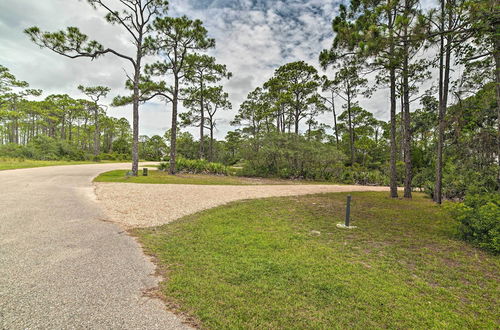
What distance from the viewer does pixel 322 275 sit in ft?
9.66

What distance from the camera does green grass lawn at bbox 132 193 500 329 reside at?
2.14 metres

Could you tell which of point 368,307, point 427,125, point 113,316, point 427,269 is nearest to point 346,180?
point 427,125

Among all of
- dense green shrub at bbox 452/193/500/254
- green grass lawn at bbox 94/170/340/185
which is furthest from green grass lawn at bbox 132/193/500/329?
green grass lawn at bbox 94/170/340/185

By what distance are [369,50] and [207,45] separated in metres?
15.0

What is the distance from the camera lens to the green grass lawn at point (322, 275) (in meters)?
2.14

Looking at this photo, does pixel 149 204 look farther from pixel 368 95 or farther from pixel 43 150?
pixel 43 150

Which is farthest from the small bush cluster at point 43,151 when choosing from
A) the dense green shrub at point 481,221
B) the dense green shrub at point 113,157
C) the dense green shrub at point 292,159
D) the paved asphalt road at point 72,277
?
the dense green shrub at point 481,221

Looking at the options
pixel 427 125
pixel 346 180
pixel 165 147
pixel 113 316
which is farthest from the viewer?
pixel 165 147

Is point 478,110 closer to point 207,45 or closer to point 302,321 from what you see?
point 302,321

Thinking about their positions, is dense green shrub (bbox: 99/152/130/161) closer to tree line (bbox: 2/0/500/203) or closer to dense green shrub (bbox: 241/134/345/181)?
tree line (bbox: 2/0/500/203)

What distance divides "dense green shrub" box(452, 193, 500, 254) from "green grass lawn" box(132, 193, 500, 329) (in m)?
0.24

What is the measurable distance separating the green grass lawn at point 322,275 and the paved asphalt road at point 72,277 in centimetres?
31

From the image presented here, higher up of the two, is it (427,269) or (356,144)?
(356,144)

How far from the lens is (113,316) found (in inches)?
78.9
